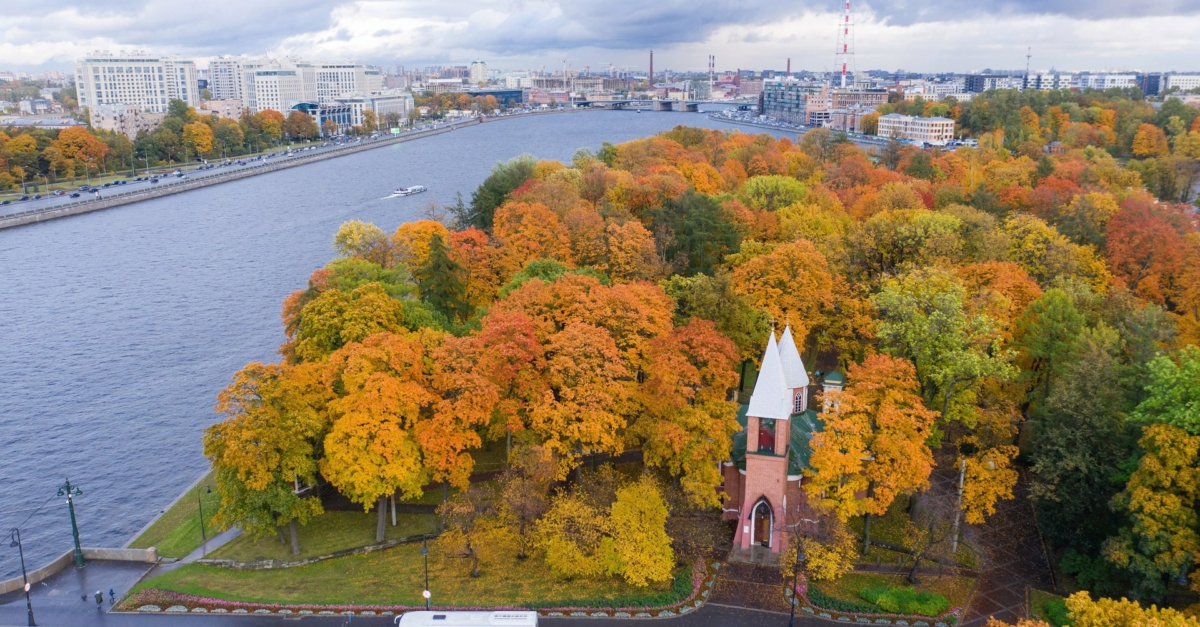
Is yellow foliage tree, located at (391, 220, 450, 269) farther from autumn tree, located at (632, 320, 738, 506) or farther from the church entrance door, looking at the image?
the church entrance door

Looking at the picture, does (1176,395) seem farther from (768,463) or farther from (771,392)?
(768,463)

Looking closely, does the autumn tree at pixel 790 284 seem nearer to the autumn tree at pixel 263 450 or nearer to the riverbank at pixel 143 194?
the autumn tree at pixel 263 450

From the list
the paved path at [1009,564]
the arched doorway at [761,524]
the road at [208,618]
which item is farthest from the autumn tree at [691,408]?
the paved path at [1009,564]

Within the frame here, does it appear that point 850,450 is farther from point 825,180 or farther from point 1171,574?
point 825,180

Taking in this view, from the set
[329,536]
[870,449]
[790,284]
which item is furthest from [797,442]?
[329,536]

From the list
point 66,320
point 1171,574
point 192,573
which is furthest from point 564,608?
point 66,320

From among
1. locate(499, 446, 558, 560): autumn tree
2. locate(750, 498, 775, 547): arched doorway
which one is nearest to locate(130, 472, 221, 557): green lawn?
locate(499, 446, 558, 560): autumn tree

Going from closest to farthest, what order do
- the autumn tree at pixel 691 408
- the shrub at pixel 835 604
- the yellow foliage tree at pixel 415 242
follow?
the shrub at pixel 835 604 → the autumn tree at pixel 691 408 → the yellow foliage tree at pixel 415 242
